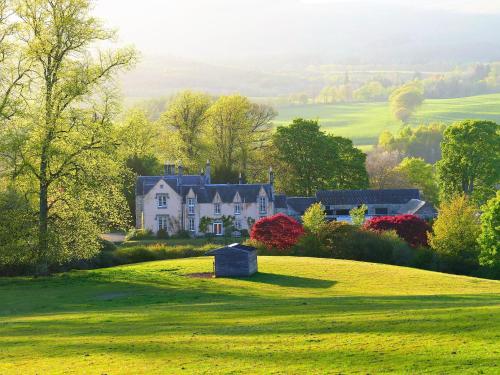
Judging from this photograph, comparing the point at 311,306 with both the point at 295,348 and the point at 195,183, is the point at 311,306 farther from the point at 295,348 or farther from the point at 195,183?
the point at 195,183

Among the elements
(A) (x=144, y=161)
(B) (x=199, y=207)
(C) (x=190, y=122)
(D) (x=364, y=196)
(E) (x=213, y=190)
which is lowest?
(B) (x=199, y=207)

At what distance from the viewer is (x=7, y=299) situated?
42.4 meters

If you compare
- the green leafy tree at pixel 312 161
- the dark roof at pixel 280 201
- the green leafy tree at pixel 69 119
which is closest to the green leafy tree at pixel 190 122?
the green leafy tree at pixel 312 161

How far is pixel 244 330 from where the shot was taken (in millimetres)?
26172

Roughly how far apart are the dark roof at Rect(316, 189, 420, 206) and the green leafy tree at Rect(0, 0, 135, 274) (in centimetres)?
4622

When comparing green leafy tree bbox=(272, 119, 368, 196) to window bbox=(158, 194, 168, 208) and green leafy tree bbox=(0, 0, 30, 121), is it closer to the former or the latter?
window bbox=(158, 194, 168, 208)

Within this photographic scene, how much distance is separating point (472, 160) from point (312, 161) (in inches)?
843

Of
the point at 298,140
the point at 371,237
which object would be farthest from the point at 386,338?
the point at 298,140

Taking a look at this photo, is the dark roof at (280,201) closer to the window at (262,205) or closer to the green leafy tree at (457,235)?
the window at (262,205)

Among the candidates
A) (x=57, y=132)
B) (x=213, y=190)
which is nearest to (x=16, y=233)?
(x=57, y=132)

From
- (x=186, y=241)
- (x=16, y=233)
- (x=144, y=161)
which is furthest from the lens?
(x=144, y=161)

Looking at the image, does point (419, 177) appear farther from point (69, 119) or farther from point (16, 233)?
point (16, 233)

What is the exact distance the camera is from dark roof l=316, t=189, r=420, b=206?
306 feet

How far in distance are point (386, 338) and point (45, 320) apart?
15731 millimetres
